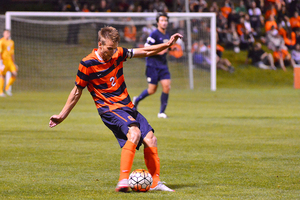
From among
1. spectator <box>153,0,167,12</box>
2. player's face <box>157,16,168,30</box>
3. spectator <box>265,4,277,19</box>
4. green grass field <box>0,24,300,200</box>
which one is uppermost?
spectator <box>153,0,167,12</box>

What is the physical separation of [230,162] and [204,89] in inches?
662

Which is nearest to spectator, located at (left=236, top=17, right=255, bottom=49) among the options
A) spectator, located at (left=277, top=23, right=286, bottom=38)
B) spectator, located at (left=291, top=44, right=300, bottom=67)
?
spectator, located at (left=277, top=23, right=286, bottom=38)

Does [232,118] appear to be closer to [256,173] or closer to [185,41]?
[256,173]

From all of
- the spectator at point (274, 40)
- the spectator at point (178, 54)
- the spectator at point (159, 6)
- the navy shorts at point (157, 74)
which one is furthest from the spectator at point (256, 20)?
the navy shorts at point (157, 74)

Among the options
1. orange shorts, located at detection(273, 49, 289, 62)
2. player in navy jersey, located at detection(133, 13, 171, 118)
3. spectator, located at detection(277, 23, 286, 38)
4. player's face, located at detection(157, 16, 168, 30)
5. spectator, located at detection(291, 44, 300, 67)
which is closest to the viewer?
player's face, located at detection(157, 16, 168, 30)

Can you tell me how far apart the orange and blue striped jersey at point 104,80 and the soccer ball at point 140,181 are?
723 millimetres

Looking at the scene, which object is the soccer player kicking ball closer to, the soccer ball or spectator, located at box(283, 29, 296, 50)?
the soccer ball

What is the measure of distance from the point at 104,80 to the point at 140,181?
1.08 metres

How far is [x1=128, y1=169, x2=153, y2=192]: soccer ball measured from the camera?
488 centimetres

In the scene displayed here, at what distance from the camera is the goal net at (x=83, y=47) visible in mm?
23812

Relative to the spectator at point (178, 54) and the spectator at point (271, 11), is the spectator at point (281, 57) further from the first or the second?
the spectator at point (178, 54)

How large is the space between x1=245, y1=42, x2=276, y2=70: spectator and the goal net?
11.1 feet

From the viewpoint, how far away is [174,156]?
7125mm

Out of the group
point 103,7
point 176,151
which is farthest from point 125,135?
point 103,7
